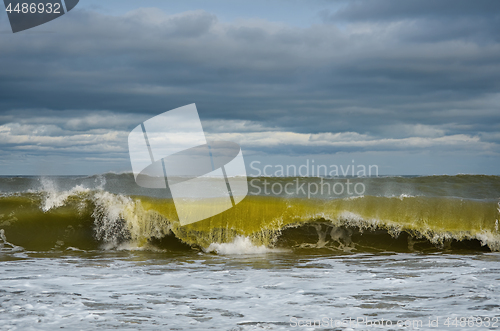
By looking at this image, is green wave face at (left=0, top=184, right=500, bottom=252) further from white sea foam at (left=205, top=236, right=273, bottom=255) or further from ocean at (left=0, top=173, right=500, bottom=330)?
white sea foam at (left=205, top=236, right=273, bottom=255)

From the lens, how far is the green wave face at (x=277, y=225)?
978cm

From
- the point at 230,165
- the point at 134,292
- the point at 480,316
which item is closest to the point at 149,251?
the point at 230,165

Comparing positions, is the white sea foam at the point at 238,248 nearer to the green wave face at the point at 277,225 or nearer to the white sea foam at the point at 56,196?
the green wave face at the point at 277,225

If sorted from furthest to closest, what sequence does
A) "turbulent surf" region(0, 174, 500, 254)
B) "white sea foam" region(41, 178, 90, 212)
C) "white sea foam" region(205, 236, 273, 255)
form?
"white sea foam" region(41, 178, 90, 212)
"turbulent surf" region(0, 174, 500, 254)
"white sea foam" region(205, 236, 273, 255)

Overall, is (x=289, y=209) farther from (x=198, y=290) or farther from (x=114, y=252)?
(x=198, y=290)

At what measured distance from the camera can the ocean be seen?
176 inches

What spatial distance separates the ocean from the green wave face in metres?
0.03

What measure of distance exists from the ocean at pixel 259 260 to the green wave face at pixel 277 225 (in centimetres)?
3

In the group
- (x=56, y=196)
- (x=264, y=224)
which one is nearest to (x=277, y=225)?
(x=264, y=224)

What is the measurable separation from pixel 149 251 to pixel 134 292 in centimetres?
408

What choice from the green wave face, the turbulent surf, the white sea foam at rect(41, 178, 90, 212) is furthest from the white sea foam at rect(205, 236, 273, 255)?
the white sea foam at rect(41, 178, 90, 212)

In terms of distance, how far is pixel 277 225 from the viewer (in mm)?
10312

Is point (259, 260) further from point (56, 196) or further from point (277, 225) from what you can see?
point (56, 196)

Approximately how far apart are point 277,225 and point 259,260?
7.43 feet
